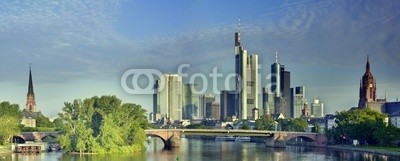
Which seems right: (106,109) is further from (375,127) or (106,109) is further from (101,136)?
(375,127)

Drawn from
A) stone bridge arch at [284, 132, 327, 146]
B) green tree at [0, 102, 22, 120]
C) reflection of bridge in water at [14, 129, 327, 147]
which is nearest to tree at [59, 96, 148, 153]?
reflection of bridge in water at [14, 129, 327, 147]

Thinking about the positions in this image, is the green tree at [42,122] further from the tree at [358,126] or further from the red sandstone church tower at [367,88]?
the red sandstone church tower at [367,88]

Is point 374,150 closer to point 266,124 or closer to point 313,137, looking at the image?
point 313,137

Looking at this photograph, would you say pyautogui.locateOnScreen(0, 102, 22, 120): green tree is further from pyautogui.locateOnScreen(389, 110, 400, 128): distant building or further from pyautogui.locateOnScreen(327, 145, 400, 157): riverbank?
pyautogui.locateOnScreen(389, 110, 400, 128): distant building

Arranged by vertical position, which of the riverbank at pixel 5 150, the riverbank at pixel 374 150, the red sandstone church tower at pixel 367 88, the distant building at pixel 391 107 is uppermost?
the red sandstone church tower at pixel 367 88

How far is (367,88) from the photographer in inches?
5032

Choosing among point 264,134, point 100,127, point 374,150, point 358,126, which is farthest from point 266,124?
point 100,127

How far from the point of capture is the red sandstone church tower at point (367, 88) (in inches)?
5030

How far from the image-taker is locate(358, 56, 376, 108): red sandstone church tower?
12775 centimetres

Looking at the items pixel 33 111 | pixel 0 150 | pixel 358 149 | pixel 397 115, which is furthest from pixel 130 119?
pixel 33 111

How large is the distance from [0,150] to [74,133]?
1021 centimetres

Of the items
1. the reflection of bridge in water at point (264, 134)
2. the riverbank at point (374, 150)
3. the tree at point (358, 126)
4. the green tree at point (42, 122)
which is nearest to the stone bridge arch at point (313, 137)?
the reflection of bridge in water at point (264, 134)

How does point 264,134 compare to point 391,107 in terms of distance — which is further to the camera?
point 391,107

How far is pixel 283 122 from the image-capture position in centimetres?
13238
